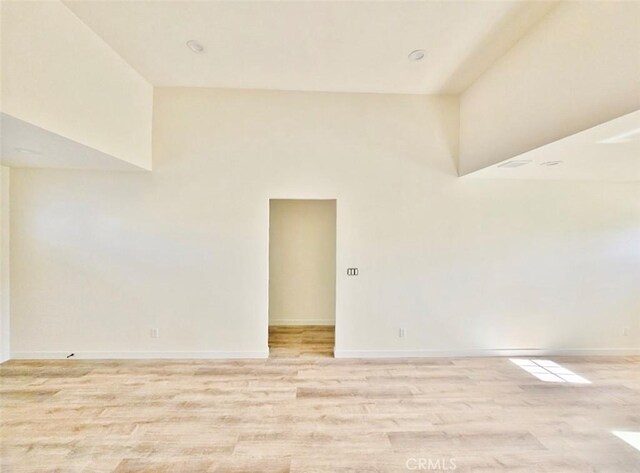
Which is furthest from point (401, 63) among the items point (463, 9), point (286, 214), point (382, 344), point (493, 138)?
point (382, 344)

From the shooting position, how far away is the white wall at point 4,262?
3312mm

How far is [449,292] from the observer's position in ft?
12.0

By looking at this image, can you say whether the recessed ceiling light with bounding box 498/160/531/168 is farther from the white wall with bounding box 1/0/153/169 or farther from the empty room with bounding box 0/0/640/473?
the white wall with bounding box 1/0/153/169

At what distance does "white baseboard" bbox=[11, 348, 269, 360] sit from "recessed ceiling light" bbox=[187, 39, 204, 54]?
3.46 metres

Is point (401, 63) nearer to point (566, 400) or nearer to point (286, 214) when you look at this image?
point (286, 214)

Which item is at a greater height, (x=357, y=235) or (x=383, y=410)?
(x=357, y=235)

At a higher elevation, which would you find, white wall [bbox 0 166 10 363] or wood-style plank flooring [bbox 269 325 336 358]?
white wall [bbox 0 166 10 363]

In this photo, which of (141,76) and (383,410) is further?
(141,76)

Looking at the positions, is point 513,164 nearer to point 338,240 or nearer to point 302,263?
point 338,240

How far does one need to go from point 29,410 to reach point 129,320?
115cm

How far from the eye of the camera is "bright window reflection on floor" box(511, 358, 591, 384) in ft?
10.1

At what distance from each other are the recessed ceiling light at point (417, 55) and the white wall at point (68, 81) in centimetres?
301

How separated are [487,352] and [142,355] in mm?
4519


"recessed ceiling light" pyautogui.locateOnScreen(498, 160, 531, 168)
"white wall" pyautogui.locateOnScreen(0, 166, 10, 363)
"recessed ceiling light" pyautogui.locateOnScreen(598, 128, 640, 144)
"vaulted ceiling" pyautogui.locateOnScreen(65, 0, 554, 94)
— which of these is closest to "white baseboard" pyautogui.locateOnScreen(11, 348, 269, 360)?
"white wall" pyautogui.locateOnScreen(0, 166, 10, 363)
